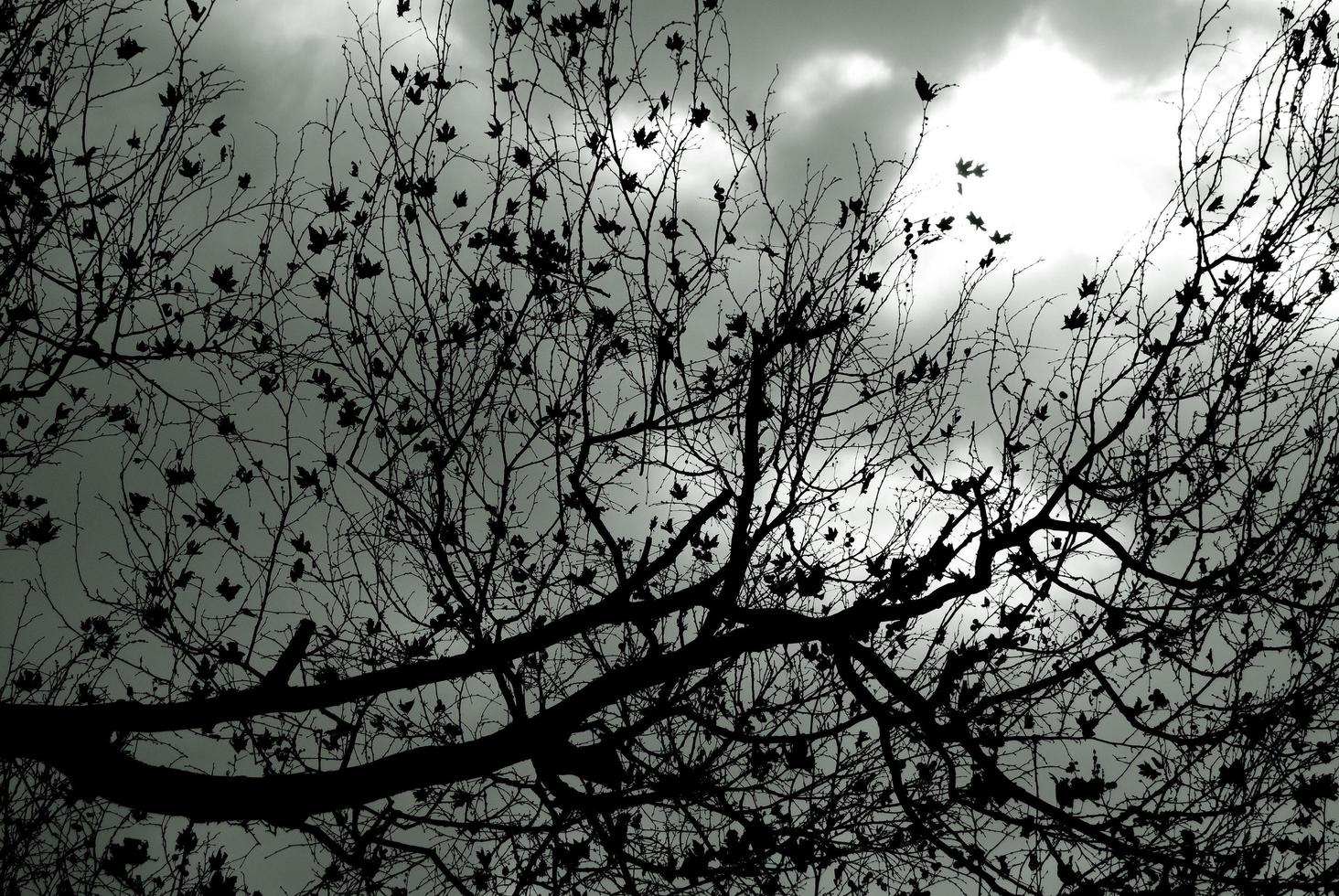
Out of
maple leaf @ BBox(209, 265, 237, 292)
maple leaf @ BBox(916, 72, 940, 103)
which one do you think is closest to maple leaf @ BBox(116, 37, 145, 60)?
maple leaf @ BBox(209, 265, 237, 292)

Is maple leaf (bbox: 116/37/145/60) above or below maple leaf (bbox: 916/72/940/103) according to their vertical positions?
above

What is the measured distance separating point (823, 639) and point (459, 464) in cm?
226

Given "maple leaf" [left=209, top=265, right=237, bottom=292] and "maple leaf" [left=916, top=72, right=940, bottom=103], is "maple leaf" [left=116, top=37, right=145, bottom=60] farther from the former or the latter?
"maple leaf" [left=916, top=72, right=940, bottom=103]

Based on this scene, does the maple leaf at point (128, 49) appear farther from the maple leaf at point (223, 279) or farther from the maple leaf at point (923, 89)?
the maple leaf at point (923, 89)

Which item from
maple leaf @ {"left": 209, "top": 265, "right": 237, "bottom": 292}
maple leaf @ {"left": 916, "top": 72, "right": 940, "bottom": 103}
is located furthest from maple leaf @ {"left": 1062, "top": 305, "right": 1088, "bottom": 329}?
maple leaf @ {"left": 209, "top": 265, "right": 237, "bottom": 292}

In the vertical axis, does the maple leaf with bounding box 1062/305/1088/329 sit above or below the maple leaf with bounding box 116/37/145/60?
below

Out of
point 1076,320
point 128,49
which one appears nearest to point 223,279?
point 128,49

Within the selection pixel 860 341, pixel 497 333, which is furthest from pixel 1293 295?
pixel 497 333

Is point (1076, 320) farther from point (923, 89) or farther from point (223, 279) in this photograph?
point (223, 279)

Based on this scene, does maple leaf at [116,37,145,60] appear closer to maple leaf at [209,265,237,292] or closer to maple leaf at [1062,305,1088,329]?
maple leaf at [209,265,237,292]

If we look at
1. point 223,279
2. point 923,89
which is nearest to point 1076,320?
point 923,89

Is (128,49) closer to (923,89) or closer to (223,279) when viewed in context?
(223,279)

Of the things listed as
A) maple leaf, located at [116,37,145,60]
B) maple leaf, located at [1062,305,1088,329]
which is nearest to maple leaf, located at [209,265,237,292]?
maple leaf, located at [116,37,145,60]

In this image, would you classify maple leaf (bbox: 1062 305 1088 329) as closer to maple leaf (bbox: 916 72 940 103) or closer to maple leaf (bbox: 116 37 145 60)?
maple leaf (bbox: 916 72 940 103)
